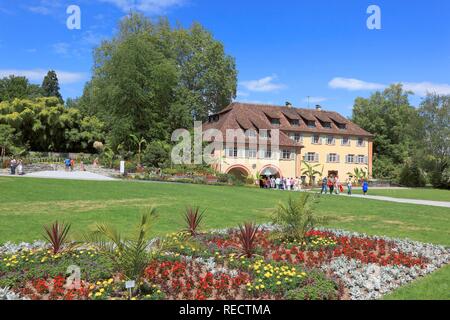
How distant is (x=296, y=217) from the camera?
1177cm

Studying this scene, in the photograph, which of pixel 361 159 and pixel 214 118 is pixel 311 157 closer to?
pixel 361 159

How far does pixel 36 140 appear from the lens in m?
56.5

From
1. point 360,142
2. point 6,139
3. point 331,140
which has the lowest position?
point 6,139

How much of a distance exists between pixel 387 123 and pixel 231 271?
7534 centimetres

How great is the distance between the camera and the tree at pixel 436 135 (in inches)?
2549

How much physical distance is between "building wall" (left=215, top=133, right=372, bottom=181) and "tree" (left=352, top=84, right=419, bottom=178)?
7737mm

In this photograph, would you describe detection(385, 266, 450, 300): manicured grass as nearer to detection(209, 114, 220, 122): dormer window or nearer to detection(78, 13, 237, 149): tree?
detection(78, 13, 237, 149): tree

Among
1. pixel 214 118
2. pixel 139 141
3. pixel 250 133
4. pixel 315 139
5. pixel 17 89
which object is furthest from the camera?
pixel 17 89

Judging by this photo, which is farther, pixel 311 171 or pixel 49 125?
pixel 311 171

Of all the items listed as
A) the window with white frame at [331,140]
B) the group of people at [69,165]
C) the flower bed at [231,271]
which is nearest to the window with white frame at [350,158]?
the window with white frame at [331,140]

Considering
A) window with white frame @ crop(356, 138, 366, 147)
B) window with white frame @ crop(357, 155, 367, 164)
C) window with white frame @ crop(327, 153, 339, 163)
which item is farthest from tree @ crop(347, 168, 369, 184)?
window with white frame @ crop(356, 138, 366, 147)

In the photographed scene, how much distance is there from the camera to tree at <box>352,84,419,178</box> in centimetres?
7231

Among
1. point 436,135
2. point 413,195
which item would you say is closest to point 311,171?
point 413,195
